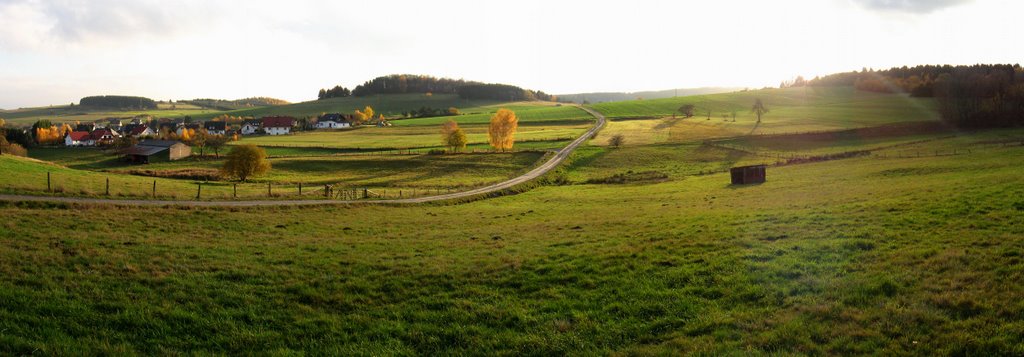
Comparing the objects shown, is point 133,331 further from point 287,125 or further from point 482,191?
point 287,125

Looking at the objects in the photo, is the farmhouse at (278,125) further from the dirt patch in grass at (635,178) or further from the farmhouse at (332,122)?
the dirt patch in grass at (635,178)

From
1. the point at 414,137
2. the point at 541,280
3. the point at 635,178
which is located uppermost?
the point at 414,137

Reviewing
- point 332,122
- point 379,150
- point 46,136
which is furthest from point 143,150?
point 332,122

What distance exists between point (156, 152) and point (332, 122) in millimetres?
81707

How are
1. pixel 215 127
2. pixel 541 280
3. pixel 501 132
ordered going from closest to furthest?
pixel 541 280, pixel 501 132, pixel 215 127

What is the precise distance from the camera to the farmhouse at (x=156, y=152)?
3374 inches

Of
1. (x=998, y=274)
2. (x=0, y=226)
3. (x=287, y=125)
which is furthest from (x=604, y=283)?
(x=287, y=125)

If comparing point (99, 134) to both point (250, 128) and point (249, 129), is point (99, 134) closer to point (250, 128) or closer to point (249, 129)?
point (249, 129)

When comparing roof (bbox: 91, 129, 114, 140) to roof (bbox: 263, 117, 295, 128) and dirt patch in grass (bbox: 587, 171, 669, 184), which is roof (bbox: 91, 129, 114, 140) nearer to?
roof (bbox: 263, 117, 295, 128)

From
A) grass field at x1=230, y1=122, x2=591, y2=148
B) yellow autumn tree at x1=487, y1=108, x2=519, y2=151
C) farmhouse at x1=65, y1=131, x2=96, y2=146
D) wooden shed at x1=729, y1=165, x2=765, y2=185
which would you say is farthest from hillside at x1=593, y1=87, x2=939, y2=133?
farmhouse at x1=65, y1=131, x2=96, y2=146

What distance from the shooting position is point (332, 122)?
167 metres

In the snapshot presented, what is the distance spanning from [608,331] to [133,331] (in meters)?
8.83

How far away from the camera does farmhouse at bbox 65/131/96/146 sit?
416 ft

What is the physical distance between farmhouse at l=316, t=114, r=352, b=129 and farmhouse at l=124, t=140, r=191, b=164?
73.1m
